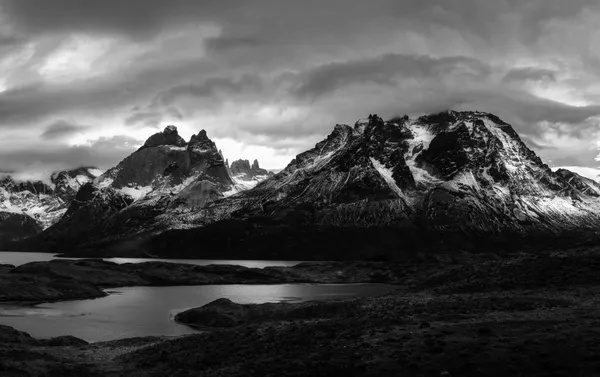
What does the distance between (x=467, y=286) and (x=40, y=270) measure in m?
138

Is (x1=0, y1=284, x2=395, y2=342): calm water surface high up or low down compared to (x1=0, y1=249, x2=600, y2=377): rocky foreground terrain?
down

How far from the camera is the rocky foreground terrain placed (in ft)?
126

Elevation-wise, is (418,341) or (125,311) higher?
(418,341)

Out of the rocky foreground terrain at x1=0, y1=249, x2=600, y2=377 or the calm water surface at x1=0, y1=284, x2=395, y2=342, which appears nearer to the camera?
the rocky foreground terrain at x1=0, y1=249, x2=600, y2=377

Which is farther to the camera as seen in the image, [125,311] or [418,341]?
[125,311]

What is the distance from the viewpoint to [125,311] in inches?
4995

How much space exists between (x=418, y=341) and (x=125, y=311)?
9510cm

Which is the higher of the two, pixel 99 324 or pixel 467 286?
pixel 467 286

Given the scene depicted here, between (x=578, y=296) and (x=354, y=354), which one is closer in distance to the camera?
(x=354, y=354)

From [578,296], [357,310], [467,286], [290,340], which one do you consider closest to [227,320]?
[357,310]

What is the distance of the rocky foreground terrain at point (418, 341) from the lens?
126 ft

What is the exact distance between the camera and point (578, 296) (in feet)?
188

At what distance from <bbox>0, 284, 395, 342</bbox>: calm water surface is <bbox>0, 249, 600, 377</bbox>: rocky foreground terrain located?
20.2m

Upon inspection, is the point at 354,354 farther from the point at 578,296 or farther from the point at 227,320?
the point at 227,320
